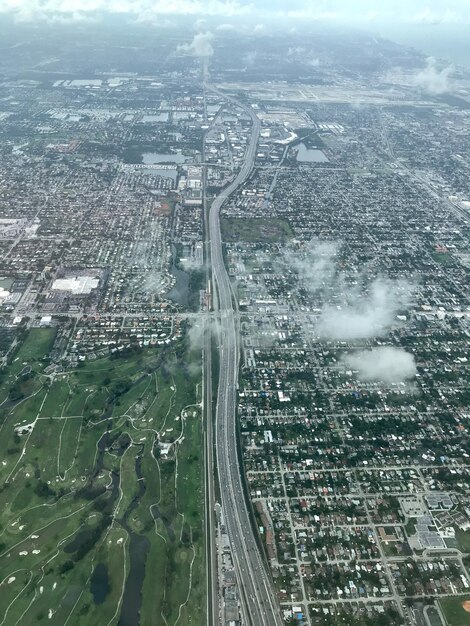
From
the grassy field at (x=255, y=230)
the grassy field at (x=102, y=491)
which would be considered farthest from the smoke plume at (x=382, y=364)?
the grassy field at (x=255, y=230)

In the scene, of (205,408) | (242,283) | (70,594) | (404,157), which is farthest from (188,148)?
(70,594)

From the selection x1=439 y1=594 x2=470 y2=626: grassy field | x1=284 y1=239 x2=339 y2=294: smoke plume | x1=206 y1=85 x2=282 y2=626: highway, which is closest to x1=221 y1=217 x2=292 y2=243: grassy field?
x1=284 y1=239 x2=339 y2=294: smoke plume

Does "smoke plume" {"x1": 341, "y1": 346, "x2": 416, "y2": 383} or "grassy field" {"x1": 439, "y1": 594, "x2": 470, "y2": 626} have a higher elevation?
"smoke plume" {"x1": 341, "y1": 346, "x2": 416, "y2": 383}

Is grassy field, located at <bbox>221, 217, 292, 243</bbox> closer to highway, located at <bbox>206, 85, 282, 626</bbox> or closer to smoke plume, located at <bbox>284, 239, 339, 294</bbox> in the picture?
smoke plume, located at <bbox>284, 239, 339, 294</bbox>

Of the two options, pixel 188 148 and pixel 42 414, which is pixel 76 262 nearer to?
pixel 42 414

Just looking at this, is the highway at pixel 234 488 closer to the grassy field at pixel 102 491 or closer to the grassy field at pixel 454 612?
the grassy field at pixel 102 491

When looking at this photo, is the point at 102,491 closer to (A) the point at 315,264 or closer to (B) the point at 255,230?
(A) the point at 315,264

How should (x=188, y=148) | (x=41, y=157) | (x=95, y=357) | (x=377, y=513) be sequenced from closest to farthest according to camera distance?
(x=377, y=513)
(x=95, y=357)
(x=41, y=157)
(x=188, y=148)
